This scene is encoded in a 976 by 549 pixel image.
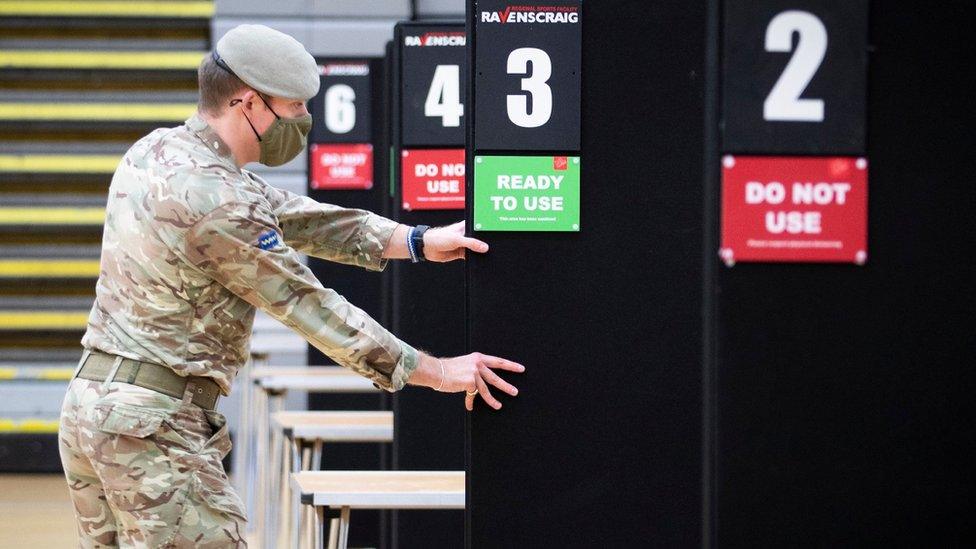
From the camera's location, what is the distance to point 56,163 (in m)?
8.71

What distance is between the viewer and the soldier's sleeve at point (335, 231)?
9.96 feet

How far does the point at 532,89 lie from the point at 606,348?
0.56 m

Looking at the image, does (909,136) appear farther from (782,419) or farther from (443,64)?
(443,64)

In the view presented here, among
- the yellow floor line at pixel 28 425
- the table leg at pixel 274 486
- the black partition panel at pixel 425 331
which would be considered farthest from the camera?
the yellow floor line at pixel 28 425

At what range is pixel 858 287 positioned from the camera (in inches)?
92.7

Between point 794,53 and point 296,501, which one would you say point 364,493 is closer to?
point 296,501

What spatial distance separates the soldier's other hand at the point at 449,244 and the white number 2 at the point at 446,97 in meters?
1.06

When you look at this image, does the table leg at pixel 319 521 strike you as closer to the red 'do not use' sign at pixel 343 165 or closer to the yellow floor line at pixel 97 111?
the red 'do not use' sign at pixel 343 165

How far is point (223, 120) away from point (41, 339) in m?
6.54

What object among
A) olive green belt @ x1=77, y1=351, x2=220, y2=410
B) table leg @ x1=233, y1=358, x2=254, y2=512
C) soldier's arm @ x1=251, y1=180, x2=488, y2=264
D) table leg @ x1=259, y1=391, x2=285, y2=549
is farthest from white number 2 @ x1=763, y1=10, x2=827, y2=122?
table leg @ x1=233, y1=358, x2=254, y2=512

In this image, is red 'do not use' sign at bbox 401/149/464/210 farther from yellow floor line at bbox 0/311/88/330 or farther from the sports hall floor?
yellow floor line at bbox 0/311/88/330

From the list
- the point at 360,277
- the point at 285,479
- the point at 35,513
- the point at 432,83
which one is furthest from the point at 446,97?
the point at 35,513

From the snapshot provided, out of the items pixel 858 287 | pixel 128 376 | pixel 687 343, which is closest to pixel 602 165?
pixel 687 343

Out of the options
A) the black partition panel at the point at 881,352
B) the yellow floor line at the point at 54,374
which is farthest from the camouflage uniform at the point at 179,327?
the yellow floor line at the point at 54,374
